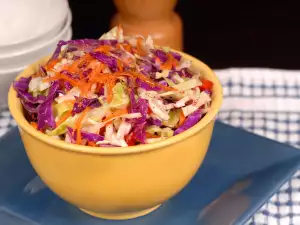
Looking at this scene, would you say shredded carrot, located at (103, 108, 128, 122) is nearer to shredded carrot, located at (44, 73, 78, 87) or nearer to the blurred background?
shredded carrot, located at (44, 73, 78, 87)

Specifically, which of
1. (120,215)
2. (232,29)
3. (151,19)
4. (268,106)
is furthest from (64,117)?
(232,29)

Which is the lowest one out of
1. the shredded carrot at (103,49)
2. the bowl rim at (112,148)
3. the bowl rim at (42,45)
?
the bowl rim at (42,45)

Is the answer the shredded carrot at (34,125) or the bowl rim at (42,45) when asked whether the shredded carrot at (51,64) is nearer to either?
the shredded carrot at (34,125)

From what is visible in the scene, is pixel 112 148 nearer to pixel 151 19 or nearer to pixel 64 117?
pixel 64 117

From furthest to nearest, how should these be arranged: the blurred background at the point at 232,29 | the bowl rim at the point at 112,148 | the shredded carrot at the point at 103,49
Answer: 1. the blurred background at the point at 232,29
2. the shredded carrot at the point at 103,49
3. the bowl rim at the point at 112,148

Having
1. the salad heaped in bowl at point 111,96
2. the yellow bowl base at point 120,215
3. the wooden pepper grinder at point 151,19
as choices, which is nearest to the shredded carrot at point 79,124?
the salad heaped in bowl at point 111,96

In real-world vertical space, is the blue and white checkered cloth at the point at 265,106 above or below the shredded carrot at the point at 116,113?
below
